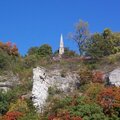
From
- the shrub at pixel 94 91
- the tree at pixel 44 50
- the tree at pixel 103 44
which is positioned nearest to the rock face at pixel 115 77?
the shrub at pixel 94 91

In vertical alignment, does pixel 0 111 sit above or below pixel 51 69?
below

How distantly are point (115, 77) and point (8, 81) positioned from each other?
10.8 meters

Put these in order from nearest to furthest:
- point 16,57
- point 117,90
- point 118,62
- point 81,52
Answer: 1. point 117,90
2. point 118,62
3. point 16,57
4. point 81,52

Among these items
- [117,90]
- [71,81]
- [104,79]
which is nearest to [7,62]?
[71,81]

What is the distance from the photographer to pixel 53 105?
37781mm

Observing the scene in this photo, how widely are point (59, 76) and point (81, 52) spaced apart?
47.7 feet

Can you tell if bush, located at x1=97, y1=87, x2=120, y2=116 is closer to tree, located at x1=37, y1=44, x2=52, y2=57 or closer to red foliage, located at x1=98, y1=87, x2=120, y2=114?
red foliage, located at x1=98, y1=87, x2=120, y2=114

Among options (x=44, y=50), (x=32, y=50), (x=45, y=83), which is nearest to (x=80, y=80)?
(x=45, y=83)

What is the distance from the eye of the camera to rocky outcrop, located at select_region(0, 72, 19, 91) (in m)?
44.4

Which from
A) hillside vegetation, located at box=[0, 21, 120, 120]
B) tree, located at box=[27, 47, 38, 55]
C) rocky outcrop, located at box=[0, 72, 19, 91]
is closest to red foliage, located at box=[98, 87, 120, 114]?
hillside vegetation, located at box=[0, 21, 120, 120]

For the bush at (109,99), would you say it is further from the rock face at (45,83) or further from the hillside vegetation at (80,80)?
the rock face at (45,83)

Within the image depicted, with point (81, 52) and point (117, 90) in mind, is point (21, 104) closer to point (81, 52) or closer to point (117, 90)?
point (117, 90)

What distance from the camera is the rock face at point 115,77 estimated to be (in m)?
41.3

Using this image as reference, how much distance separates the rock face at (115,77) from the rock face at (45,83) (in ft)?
13.1
